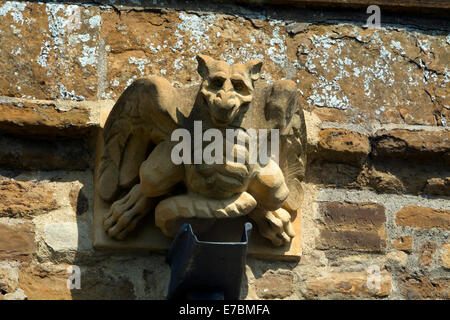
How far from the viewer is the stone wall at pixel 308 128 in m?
2.82

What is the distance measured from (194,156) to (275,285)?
1.52ft

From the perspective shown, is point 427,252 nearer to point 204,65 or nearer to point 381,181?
point 381,181

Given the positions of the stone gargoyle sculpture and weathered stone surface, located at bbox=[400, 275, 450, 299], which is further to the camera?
weathered stone surface, located at bbox=[400, 275, 450, 299]

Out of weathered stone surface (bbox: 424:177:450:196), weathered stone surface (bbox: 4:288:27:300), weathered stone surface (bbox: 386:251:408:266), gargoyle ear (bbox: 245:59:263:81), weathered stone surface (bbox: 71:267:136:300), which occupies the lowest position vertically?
weathered stone surface (bbox: 4:288:27:300)

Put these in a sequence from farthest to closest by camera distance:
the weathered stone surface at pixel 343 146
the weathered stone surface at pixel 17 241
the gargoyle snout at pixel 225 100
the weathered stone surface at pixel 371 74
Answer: the weathered stone surface at pixel 371 74, the weathered stone surface at pixel 343 146, the weathered stone surface at pixel 17 241, the gargoyle snout at pixel 225 100

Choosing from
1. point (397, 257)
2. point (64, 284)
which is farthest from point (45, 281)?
point (397, 257)

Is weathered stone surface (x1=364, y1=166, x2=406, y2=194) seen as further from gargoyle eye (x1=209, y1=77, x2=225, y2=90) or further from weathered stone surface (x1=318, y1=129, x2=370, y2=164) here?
gargoyle eye (x1=209, y1=77, x2=225, y2=90)

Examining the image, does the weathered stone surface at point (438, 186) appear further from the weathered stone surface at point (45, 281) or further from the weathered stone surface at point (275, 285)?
the weathered stone surface at point (45, 281)

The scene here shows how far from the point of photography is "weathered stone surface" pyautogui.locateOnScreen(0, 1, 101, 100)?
2.99 m

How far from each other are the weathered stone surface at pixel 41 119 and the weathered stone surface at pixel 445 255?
108 centimetres

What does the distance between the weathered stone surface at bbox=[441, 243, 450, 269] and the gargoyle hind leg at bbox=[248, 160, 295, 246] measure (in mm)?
463

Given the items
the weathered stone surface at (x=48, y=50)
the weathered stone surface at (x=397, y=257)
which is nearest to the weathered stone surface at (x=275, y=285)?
the weathered stone surface at (x=397, y=257)

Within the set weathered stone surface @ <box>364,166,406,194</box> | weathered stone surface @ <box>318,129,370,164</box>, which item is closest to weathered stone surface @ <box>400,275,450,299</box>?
weathered stone surface @ <box>364,166,406,194</box>

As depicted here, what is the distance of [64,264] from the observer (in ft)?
9.15
